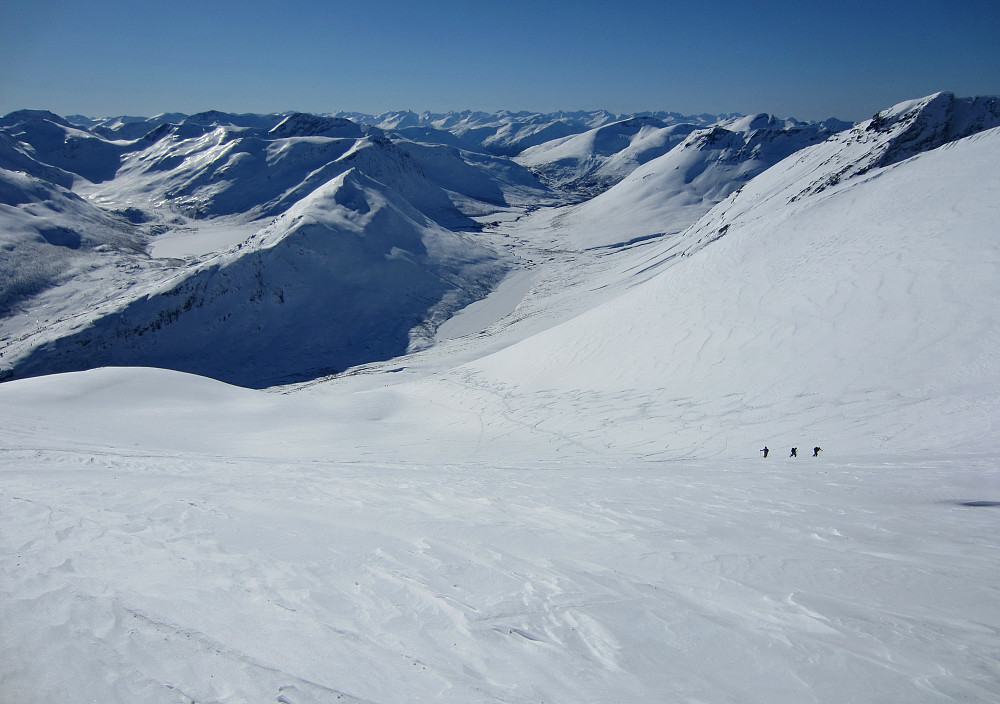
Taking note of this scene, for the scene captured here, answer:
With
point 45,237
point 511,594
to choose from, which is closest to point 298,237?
point 45,237

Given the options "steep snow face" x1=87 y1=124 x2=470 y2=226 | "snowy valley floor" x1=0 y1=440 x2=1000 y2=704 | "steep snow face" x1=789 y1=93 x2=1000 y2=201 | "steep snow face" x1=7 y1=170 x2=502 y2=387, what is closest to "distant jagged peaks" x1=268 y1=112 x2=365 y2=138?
"steep snow face" x1=87 y1=124 x2=470 y2=226

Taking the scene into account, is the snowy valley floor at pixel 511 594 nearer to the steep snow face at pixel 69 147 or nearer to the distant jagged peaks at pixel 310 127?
the distant jagged peaks at pixel 310 127

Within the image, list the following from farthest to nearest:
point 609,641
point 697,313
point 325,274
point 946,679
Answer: point 325,274, point 697,313, point 609,641, point 946,679

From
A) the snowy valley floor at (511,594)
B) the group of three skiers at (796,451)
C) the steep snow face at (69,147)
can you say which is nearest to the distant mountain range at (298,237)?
the steep snow face at (69,147)

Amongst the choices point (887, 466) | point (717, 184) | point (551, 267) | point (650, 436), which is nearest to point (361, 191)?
point (551, 267)

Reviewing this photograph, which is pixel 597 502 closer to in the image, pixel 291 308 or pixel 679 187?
pixel 291 308

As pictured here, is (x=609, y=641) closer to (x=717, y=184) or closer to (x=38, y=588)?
(x=38, y=588)
